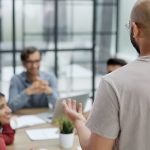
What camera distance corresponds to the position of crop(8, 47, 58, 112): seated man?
3562 mm

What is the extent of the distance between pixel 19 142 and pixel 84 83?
3.17m

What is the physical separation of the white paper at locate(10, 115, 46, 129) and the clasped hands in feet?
1.37

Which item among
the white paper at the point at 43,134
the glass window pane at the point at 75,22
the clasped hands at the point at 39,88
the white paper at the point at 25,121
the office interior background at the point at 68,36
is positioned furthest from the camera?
the glass window pane at the point at 75,22

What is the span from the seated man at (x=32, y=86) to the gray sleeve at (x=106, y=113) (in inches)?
87.5

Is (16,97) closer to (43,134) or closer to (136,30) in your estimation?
(43,134)

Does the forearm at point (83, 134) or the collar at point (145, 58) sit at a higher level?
the collar at point (145, 58)

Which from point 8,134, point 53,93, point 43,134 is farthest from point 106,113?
point 53,93

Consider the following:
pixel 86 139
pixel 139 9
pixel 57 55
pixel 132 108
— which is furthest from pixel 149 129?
pixel 57 55

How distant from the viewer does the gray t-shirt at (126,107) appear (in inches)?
50.4

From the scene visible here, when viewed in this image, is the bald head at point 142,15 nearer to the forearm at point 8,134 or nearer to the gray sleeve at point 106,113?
the gray sleeve at point 106,113

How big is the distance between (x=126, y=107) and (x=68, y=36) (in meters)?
4.32

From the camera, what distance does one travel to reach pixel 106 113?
4.25 ft

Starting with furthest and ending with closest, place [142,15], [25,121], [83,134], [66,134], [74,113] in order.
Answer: [25,121] < [66,134] < [74,113] < [83,134] < [142,15]

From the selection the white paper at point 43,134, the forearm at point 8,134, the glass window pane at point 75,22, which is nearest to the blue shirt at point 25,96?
the white paper at point 43,134
